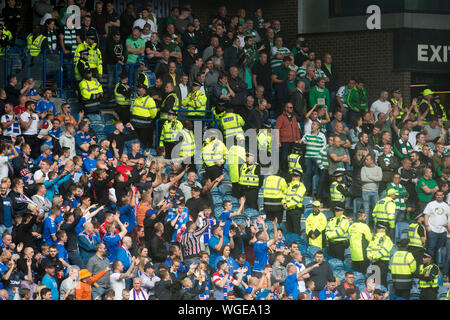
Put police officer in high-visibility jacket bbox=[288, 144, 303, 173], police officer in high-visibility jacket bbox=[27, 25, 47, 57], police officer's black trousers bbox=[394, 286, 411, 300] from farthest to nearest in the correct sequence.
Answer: police officer in high-visibility jacket bbox=[27, 25, 47, 57] < police officer in high-visibility jacket bbox=[288, 144, 303, 173] < police officer's black trousers bbox=[394, 286, 411, 300]

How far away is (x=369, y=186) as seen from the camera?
63.9ft

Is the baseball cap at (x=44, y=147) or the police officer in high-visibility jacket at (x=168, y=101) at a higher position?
the police officer in high-visibility jacket at (x=168, y=101)

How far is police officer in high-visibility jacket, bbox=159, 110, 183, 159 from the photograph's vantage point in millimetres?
18781

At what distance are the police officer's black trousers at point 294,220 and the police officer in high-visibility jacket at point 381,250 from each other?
1.42 metres

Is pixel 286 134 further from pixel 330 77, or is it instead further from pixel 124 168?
pixel 124 168

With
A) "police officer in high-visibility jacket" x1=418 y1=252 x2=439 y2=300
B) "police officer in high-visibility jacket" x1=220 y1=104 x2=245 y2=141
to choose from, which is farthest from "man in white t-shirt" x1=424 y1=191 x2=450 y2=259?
"police officer in high-visibility jacket" x1=220 y1=104 x2=245 y2=141

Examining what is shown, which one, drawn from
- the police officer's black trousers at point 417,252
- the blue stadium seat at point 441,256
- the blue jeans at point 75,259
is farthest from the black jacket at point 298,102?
the blue jeans at point 75,259

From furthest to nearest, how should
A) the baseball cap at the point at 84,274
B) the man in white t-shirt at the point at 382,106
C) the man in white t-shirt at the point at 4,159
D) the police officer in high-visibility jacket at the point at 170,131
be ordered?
the man in white t-shirt at the point at 382,106, the police officer in high-visibility jacket at the point at 170,131, the man in white t-shirt at the point at 4,159, the baseball cap at the point at 84,274

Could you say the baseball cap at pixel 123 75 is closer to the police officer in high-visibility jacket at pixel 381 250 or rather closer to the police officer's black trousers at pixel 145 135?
the police officer's black trousers at pixel 145 135

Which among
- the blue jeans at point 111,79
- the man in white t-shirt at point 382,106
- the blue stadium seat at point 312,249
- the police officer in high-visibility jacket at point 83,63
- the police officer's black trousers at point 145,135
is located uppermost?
the police officer in high-visibility jacket at point 83,63

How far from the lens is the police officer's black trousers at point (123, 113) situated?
19.4m

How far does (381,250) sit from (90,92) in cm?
645

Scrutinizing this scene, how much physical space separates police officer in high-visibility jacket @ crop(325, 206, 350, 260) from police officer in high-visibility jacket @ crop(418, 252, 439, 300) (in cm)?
148

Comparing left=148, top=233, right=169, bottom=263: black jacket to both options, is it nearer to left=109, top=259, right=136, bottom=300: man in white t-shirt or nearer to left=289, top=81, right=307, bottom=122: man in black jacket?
left=109, top=259, right=136, bottom=300: man in white t-shirt
